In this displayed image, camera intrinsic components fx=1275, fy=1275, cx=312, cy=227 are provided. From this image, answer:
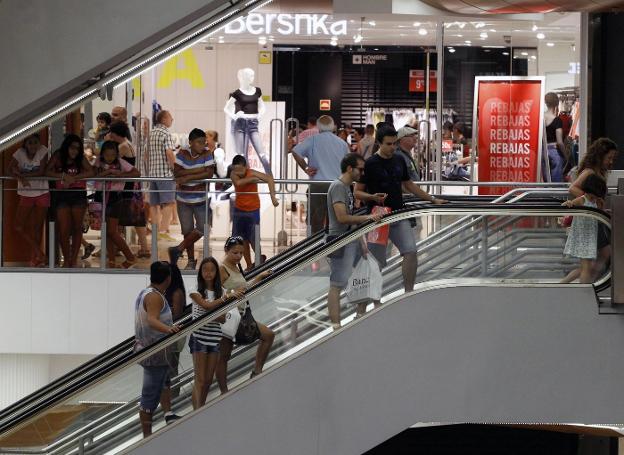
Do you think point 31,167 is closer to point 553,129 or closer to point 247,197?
point 247,197

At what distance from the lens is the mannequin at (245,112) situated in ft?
56.4

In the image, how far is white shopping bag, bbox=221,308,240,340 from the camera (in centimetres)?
945

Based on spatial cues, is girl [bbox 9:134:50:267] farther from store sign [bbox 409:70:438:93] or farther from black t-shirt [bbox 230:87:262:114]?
store sign [bbox 409:70:438:93]

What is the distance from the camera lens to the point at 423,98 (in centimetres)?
1762

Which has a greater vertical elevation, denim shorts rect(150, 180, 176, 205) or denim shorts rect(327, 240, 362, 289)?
denim shorts rect(150, 180, 176, 205)

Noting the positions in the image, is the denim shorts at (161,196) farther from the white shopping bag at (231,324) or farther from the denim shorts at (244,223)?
the white shopping bag at (231,324)

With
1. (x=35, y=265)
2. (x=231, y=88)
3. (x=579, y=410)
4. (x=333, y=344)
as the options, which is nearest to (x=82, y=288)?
(x=35, y=265)

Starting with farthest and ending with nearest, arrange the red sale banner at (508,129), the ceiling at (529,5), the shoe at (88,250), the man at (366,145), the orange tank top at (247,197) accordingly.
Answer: the man at (366,145) < the red sale banner at (508,129) < the shoe at (88,250) < the ceiling at (529,5) < the orange tank top at (247,197)

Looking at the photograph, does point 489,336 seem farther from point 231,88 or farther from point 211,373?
point 231,88

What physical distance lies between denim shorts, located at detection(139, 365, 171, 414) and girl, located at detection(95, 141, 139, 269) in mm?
4944

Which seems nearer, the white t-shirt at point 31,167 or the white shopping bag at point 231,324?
the white shopping bag at point 231,324

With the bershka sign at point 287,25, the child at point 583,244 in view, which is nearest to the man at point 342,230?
the child at point 583,244

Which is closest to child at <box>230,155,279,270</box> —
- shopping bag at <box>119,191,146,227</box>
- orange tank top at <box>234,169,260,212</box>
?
orange tank top at <box>234,169,260,212</box>

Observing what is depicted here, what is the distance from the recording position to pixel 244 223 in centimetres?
1410
